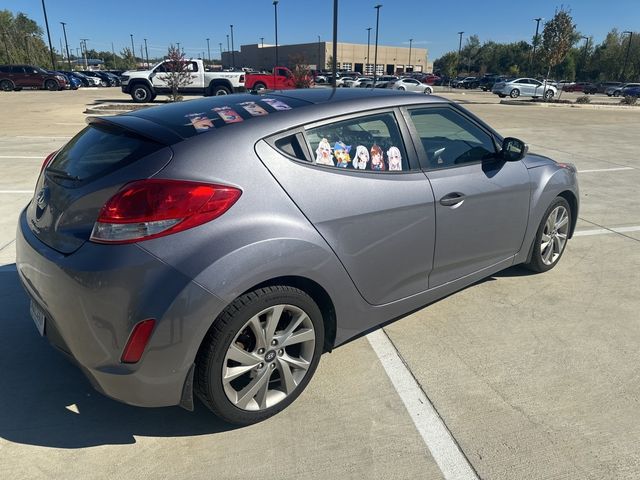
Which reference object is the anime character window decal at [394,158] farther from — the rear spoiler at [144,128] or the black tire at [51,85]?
the black tire at [51,85]

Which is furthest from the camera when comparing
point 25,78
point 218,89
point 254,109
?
point 25,78

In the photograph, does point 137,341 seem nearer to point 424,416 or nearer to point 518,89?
point 424,416

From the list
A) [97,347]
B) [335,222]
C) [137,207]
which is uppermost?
[137,207]

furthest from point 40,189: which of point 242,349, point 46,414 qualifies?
point 242,349

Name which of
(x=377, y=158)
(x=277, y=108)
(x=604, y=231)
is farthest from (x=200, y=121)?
(x=604, y=231)

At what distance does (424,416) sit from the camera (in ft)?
8.41

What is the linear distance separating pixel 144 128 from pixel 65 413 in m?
1.54

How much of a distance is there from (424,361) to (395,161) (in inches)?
49.5

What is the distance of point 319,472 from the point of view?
2.20 meters

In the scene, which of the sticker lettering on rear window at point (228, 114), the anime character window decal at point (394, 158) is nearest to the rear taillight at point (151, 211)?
the sticker lettering on rear window at point (228, 114)

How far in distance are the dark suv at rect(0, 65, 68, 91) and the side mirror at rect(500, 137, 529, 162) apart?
39700 mm

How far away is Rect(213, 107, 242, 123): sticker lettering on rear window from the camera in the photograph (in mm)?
2477

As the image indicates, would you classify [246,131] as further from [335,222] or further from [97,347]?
[97,347]

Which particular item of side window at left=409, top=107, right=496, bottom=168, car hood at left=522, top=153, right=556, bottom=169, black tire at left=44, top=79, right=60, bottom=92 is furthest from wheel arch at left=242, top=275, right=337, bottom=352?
black tire at left=44, top=79, right=60, bottom=92
